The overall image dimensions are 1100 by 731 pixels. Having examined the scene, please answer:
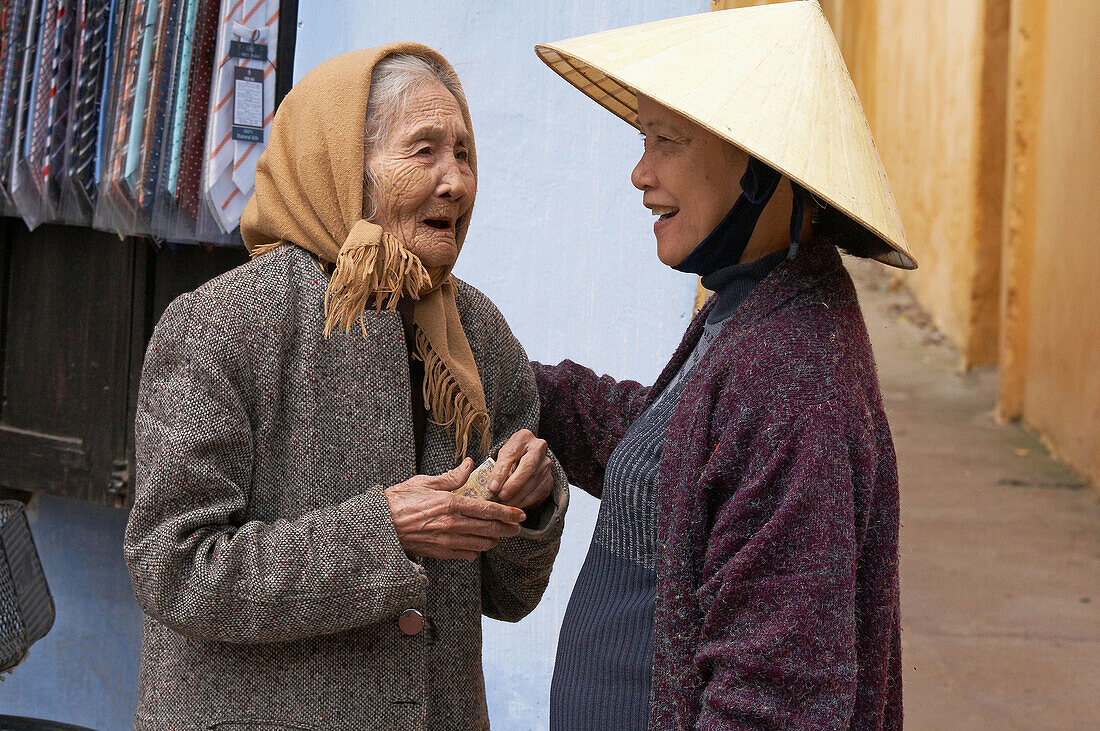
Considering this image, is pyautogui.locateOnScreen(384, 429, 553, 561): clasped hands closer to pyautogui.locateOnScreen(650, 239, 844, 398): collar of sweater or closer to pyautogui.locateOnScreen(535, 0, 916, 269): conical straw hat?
pyautogui.locateOnScreen(650, 239, 844, 398): collar of sweater

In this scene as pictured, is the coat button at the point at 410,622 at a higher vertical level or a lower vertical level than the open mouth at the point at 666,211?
lower

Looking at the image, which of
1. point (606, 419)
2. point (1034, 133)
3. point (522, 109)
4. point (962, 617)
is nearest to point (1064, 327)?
point (1034, 133)

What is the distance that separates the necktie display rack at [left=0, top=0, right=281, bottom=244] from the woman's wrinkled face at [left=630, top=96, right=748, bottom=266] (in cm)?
143

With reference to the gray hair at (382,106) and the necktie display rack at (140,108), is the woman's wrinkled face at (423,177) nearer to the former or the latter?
the gray hair at (382,106)

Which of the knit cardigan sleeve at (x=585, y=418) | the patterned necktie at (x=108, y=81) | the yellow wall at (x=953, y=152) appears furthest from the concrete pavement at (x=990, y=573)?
the patterned necktie at (x=108, y=81)

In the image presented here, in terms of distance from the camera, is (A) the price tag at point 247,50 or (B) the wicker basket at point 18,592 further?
(A) the price tag at point 247,50

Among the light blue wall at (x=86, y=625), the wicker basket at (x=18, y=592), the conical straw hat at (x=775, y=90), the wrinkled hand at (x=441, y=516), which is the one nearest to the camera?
the conical straw hat at (x=775, y=90)

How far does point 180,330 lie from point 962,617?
443 cm

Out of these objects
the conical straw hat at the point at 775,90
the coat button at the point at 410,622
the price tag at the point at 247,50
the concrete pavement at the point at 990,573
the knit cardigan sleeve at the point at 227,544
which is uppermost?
the conical straw hat at the point at 775,90

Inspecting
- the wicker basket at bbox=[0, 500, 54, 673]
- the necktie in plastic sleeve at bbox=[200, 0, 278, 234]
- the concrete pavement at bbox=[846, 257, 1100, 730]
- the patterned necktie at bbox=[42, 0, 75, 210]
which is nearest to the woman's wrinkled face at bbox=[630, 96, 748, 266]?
the necktie in plastic sleeve at bbox=[200, 0, 278, 234]

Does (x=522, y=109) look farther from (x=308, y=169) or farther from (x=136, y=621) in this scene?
(x=136, y=621)

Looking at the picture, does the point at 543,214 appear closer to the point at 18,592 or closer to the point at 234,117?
the point at 234,117

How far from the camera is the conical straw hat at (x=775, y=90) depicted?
1.69 meters

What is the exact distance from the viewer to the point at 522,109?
3.21 meters
